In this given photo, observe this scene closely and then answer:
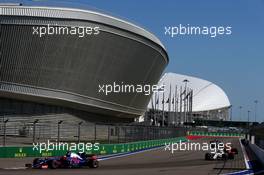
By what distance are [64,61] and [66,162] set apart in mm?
46771

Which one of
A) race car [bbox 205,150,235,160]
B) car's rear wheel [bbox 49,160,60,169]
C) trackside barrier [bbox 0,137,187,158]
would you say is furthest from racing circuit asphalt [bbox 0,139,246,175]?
race car [bbox 205,150,235,160]

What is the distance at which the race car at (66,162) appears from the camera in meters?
26.0

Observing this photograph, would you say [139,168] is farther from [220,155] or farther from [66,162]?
[220,155]

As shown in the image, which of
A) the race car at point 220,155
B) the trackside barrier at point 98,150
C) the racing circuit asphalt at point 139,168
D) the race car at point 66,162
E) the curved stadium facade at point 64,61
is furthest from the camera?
the curved stadium facade at point 64,61

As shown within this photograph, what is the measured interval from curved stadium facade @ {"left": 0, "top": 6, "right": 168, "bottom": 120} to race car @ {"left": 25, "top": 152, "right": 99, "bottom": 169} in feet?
139

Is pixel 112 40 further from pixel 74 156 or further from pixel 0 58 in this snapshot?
pixel 74 156

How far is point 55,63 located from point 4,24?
9.32 m

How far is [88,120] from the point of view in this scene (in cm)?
8100

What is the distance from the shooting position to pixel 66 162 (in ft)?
87.0

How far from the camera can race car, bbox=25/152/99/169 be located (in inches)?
1025

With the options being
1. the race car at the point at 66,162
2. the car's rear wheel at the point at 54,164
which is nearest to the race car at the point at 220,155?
the race car at the point at 66,162

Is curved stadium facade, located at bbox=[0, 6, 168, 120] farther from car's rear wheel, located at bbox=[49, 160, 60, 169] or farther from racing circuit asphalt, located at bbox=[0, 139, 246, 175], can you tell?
car's rear wheel, located at bbox=[49, 160, 60, 169]

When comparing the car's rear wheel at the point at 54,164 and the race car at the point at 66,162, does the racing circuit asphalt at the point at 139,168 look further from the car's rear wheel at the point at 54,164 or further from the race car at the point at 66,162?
the car's rear wheel at the point at 54,164

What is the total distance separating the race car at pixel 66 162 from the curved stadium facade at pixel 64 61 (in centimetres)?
4223
